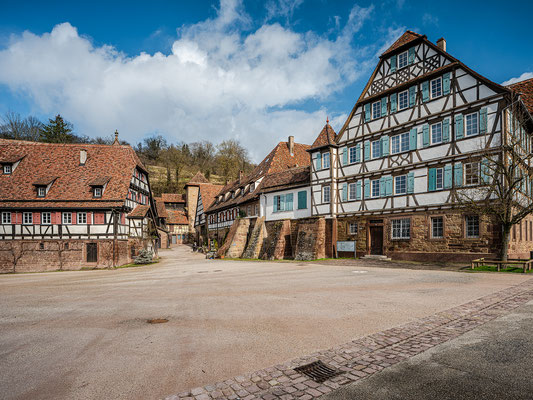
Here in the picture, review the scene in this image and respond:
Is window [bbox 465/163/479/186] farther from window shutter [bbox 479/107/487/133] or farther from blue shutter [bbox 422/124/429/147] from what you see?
blue shutter [bbox 422/124/429/147]

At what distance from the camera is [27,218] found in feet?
97.3

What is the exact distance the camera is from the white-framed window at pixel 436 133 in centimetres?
2132

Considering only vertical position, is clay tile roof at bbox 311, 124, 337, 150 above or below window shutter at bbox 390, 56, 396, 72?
below

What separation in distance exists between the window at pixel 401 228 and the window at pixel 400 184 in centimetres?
197

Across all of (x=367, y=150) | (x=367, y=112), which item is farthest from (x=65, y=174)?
(x=367, y=112)

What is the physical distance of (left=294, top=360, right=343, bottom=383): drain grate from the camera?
443 centimetres

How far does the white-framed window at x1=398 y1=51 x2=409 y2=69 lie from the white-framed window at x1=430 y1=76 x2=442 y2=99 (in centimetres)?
266

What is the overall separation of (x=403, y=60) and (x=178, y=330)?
78.0 feet

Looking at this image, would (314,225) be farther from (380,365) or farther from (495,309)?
(380,365)

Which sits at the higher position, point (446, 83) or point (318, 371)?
point (446, 83)

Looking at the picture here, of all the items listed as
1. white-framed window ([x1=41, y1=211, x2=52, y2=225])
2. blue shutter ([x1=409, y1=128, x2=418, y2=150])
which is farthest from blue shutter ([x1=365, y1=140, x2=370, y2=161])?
white-framed window ([x1=41, y1=211, x2=52, y2=225])

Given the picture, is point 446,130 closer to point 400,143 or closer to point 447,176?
point 447,176

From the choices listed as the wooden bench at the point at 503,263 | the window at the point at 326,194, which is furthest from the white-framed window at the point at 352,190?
the wooden bench at the point at 503,263

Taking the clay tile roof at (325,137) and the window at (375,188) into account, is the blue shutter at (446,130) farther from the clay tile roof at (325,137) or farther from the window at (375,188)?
the clay tile roof at (325,137)
